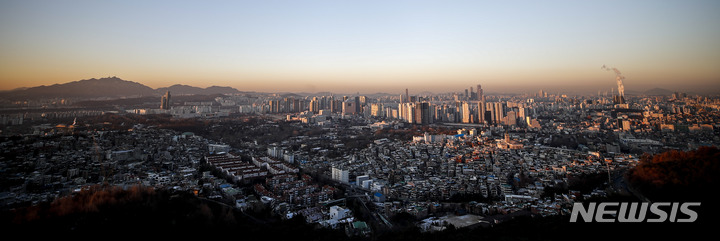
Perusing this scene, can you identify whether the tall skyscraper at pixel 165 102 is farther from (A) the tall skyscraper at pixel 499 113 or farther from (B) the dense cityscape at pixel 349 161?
(A) the tall skyscraper at pixel 499 113

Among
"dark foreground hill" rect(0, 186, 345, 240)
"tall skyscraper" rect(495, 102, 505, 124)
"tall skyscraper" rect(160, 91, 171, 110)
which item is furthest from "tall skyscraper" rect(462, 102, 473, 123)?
"dark foreground hill" rect(0, 186, 345, 240)

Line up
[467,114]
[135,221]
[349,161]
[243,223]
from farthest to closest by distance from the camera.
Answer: [467,114] → [349,161] → [243,223] → [135,221]

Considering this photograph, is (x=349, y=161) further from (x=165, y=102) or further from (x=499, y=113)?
(x=165, y=102)

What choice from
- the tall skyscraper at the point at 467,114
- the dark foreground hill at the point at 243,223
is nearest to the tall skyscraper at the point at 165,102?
the dark foreground hill at the point at 243,223

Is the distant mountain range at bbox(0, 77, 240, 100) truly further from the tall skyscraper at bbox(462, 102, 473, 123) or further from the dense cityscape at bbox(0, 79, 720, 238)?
the tall skyscraper at bbox(462, 102, 473, 123)

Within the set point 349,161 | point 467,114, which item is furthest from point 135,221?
point 467,114

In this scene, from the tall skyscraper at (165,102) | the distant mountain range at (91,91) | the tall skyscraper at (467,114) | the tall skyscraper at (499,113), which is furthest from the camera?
the tall skyscraper at (467,114)

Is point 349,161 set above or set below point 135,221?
below
